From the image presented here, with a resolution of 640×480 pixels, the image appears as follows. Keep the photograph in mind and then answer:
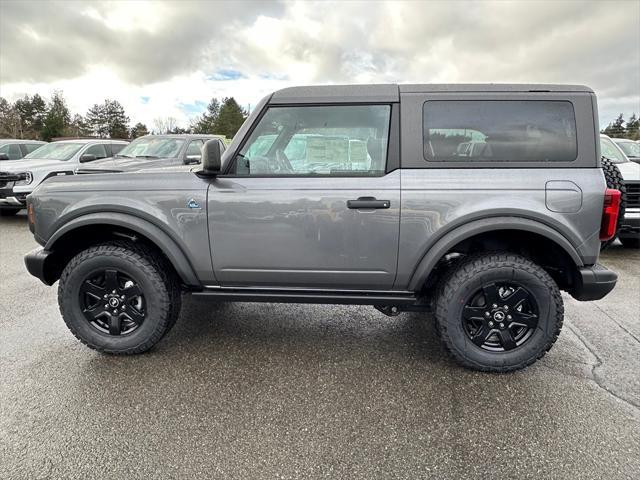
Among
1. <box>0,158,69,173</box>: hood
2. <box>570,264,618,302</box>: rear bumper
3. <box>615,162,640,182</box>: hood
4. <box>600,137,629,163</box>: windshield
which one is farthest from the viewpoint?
<box>0,158,69,173</box>: hood

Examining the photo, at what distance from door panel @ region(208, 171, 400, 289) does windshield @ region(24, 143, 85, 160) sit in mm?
8556

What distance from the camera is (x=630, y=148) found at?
9.20 meters

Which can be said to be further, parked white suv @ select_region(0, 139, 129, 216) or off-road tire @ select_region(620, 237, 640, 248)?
parked white suv @ select_region(0, 139, 129, 216)

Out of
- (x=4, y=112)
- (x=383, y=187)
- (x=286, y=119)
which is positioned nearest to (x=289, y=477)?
(x=383, y=187)

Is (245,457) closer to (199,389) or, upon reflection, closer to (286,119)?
(199,389)

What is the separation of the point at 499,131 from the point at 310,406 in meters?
2.16

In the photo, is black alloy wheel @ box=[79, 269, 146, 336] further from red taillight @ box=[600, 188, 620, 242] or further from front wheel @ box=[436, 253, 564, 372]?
red taillight @ box=[600, 188, 620, 242]

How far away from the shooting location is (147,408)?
2.39 metres

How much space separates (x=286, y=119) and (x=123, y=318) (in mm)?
1930

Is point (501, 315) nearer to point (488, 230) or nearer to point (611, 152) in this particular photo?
point (488, 230)

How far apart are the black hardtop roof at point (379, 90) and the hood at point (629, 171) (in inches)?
173

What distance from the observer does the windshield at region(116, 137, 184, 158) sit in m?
8.20

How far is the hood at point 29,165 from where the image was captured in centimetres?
845

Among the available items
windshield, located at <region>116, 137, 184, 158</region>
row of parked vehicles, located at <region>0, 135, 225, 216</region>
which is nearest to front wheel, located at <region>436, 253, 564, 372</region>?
row of parked vehicles, located at <region>0, 135, 225, 216</region>
